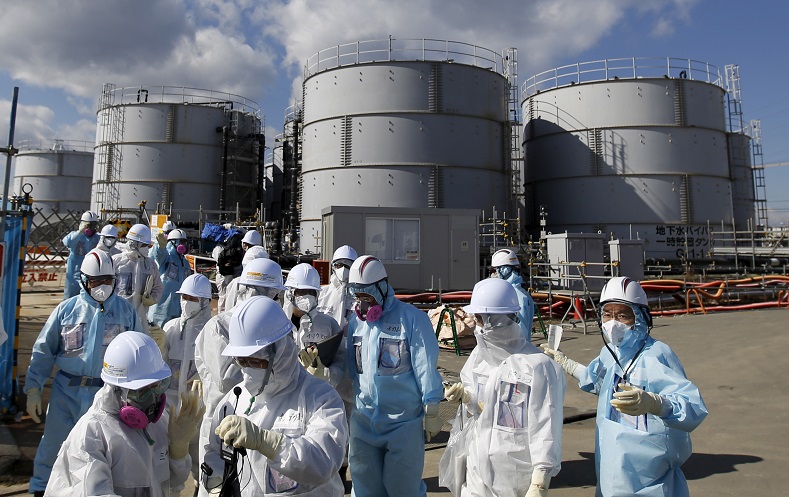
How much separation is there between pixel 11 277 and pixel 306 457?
539 centimetres

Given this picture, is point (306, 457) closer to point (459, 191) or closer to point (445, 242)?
point (445, 242)

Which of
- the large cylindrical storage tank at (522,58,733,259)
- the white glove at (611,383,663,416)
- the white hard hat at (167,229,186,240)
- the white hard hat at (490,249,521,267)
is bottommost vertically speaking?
the white glove at (611,383,663,416)

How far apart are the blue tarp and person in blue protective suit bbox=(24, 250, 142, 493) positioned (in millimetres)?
1990

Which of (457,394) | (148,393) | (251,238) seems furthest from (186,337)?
(251,238)

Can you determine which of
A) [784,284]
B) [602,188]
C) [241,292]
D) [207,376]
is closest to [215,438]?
[207,376]

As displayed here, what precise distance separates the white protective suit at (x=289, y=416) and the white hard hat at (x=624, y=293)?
1.74 metres

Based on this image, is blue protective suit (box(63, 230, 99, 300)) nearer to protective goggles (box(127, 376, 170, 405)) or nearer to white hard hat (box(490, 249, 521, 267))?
white hard hat (box(490, 249, 521, 267))

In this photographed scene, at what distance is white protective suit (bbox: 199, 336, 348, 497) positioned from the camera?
2.18 metres

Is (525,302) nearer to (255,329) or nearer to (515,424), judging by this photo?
(515,424)

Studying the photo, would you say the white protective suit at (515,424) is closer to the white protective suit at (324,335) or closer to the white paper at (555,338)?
the white paper at (555,338)

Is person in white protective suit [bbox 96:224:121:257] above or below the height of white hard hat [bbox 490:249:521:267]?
above

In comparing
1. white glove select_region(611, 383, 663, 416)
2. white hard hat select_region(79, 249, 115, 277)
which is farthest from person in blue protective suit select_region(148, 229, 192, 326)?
white glove select_region(611, 383, 663, 416)

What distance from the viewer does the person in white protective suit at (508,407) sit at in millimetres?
2824

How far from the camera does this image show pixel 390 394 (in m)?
3.72
